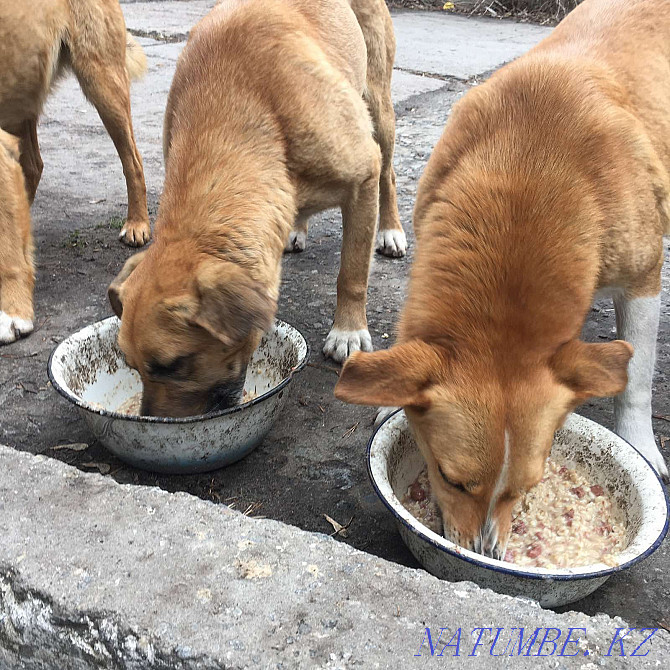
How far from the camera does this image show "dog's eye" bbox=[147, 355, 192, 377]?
2990mm

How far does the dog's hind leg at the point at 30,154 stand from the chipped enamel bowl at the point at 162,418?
8.57 feet

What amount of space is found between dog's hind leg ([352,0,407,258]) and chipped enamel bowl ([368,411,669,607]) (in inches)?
101

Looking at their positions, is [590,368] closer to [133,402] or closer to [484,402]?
[484,402]

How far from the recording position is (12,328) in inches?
169

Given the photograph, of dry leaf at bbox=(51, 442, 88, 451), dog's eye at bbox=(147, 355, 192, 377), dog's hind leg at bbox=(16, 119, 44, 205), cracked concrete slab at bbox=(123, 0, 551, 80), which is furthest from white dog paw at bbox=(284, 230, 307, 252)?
cracked concrete slab at bbox=(123, 0, 551, 80)

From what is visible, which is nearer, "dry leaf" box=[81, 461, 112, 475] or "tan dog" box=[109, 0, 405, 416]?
"tan dog" box=[109, 0, 405, 416]

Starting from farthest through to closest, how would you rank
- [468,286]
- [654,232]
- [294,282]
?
1. [294,282]
2. [654,232]
3. [468,286]

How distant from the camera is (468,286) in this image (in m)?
2.50

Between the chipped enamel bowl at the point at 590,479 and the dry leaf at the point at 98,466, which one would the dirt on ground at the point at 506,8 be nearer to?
the chipped enamel bowl at the point at 590,479

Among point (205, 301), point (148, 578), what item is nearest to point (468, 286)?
point (205, 301)

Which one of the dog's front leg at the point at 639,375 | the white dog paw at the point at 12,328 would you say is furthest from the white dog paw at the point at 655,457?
the white dog paw at the point at 12,328

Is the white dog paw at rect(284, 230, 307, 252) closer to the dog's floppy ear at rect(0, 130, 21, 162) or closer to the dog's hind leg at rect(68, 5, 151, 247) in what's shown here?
the dog's hind leg at rect(68, 5, 151, 247)

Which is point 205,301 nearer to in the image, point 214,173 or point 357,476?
point 214,173

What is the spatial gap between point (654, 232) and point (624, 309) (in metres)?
0.37
